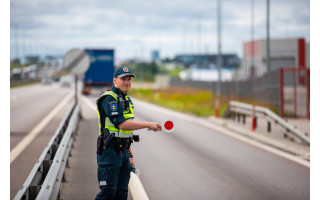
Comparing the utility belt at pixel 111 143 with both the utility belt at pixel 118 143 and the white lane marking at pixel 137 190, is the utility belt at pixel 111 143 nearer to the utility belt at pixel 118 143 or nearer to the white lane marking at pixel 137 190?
the utility belt at pixel 118 143

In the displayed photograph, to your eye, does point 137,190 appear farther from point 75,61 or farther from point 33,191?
point 75,61

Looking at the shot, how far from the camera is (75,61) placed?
65.2 feet

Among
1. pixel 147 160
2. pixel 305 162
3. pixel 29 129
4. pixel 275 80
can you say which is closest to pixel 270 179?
pixel 305 162

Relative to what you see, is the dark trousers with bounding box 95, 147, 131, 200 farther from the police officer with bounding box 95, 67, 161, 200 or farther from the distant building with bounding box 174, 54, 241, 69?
the distant building with bounding box 174, 54, 241, 69

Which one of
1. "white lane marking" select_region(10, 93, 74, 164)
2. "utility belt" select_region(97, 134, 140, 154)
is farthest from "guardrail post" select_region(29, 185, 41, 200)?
"white lane marking" select_region(10, 93, 74, 164)

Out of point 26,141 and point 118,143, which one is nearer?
point 118,143

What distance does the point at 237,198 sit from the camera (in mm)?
8102

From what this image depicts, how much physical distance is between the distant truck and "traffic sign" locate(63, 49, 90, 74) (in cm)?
2548

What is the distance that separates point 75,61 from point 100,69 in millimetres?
26848

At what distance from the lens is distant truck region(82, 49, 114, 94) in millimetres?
45812

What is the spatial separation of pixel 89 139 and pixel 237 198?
823cm

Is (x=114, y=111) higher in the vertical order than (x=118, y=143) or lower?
higher

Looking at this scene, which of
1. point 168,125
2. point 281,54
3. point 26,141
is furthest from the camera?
point 281,54

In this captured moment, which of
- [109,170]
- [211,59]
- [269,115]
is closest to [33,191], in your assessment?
[109,170]
